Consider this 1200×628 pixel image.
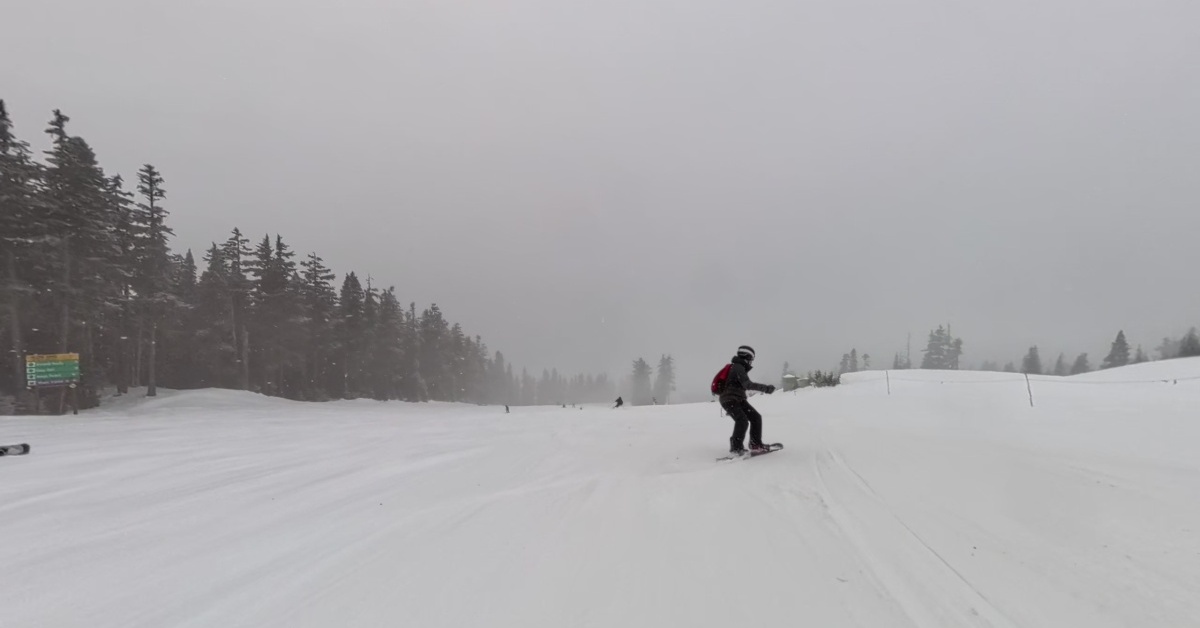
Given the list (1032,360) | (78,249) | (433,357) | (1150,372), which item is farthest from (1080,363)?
(78,249)

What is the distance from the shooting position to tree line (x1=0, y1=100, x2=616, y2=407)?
71.0ft

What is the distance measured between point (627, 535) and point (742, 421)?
3.91m

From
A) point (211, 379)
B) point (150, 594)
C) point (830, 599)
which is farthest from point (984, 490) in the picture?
point (211, 379)

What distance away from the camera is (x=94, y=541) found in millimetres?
3812

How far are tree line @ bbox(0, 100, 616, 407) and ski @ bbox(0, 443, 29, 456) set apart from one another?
20.4 metres

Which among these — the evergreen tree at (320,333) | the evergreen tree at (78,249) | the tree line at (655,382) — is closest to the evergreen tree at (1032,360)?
the tree line at (655,382)

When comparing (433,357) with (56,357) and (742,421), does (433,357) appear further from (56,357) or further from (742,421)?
(742,421)

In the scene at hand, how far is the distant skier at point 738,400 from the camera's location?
Result: 23.3ft

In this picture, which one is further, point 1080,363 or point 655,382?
point 655,382

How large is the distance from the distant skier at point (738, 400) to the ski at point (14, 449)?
437 inches

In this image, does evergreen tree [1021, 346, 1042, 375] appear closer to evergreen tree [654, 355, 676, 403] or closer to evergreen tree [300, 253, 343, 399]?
evergreen tree [654, 355, 676, 403]

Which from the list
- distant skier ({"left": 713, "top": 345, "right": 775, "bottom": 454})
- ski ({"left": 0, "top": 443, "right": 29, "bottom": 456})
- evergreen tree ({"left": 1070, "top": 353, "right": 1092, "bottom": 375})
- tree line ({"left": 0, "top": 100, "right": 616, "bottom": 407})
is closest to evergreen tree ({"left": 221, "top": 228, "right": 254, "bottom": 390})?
tree line ({"left": 0, "top": 100, "right": 616, "bottom": 407})

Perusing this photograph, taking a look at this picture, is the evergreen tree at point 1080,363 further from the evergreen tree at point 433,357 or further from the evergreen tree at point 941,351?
the evergreen tree at point 433,357

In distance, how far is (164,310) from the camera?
31516 mm
